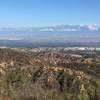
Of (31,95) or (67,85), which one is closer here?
(31,95)

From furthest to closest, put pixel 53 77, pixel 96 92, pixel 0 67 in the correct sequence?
pixel 0 67
pixel 53 77
pixel 96 92

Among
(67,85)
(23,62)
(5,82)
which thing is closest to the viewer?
(5,82)

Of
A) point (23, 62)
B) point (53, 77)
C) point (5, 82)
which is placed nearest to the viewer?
point (5, 82)

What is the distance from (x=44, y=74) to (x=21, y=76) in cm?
798

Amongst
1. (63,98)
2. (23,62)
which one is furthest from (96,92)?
(23,62)

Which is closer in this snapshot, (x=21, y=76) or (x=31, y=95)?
(x=31, y=95)

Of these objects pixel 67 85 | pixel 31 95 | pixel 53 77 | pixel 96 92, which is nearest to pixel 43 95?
pixel 31 95

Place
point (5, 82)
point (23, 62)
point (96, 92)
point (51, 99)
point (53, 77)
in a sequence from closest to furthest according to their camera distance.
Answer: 1. point (51, 99)
2. point (96, 92)
3. point (5, 82)
4. point (53, 77)
5. point (23, 62)

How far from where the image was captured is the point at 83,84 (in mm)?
61406

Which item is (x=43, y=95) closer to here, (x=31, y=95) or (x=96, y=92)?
(x=31, y=95)

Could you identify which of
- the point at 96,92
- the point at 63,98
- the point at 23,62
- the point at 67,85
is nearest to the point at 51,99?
the point at 63,98

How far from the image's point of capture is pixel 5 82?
→ 59844 millimetres

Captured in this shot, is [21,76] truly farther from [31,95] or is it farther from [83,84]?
[31,95]

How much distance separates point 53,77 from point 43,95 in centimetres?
2838
